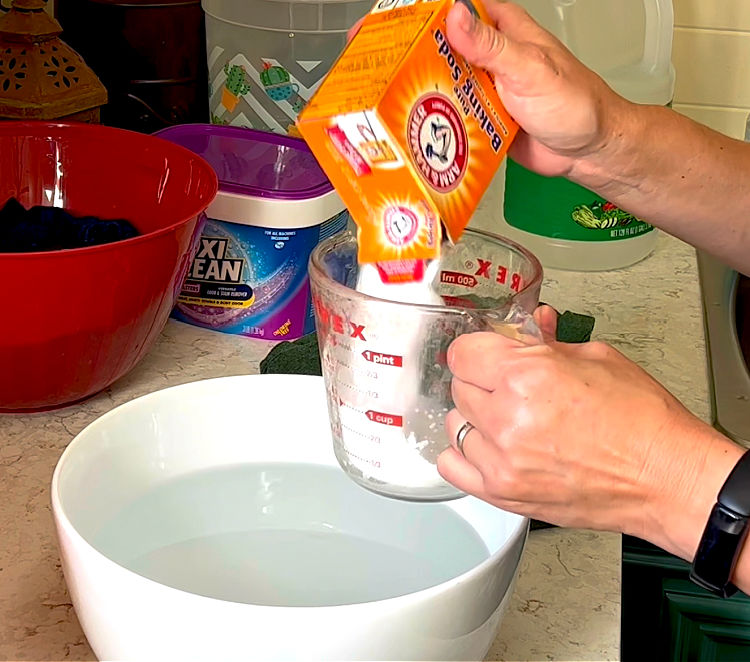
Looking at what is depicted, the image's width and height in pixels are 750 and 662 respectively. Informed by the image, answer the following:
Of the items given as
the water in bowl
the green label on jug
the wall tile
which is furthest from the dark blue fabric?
the wall tile

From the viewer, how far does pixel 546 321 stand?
68 centimetres

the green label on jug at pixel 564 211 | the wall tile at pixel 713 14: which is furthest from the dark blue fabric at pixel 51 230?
the wall tile at pixel 713 14

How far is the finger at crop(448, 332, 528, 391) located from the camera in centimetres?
61

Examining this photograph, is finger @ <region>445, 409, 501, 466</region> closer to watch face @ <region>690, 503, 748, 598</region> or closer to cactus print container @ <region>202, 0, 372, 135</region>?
watch face @ <region>690, 503, 748, 598</region>

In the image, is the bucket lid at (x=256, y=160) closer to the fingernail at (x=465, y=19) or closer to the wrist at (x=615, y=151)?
the wrist at (x=615, y=151)

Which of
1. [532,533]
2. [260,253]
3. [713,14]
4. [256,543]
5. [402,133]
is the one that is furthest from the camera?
[713,14]

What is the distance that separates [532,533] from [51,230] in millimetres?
469

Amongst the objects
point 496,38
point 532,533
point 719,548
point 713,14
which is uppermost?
point 496,38

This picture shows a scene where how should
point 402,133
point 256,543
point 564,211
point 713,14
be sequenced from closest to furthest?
point 402,133 < point 256,543 < point 564,211 < point 713,14

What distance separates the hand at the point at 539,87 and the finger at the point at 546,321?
139mm

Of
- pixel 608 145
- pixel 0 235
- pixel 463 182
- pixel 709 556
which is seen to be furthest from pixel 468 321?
pixel 0 235

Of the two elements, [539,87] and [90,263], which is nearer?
[539,87]

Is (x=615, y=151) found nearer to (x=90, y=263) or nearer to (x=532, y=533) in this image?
(x=532, y=533)

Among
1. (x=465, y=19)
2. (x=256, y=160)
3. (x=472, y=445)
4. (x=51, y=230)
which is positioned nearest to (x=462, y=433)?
(x=472, y=445)
